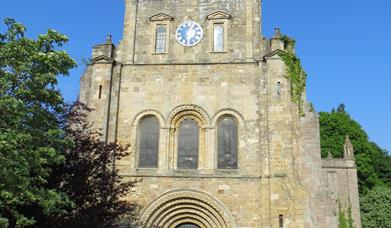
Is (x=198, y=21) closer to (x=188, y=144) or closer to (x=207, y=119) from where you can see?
(x=207, y=119)

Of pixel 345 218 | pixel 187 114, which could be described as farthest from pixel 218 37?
pixel 345 218

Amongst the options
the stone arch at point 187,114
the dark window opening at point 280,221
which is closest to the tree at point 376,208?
the dark window opening at point 280,221

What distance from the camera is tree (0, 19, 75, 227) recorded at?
12.0 metres

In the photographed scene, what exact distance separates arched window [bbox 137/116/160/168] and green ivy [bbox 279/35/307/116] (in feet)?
21.3

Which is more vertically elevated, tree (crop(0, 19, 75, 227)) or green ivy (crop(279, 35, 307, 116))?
green ivy (crop(279, 35, 307, 116))

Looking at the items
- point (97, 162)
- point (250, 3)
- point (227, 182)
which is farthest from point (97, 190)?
point (250, 3)

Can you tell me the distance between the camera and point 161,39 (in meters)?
24.2

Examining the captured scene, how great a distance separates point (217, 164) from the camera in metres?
22.0

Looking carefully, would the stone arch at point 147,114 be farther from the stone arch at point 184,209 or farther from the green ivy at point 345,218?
the green ivy at point 345,218

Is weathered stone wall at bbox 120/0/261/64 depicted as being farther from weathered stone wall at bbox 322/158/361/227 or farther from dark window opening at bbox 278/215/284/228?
weathered stone wall at bbox 322/158/361/227

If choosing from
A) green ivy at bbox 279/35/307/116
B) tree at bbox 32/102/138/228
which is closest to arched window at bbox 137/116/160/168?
Result: tree at bbox 32/102/138/228

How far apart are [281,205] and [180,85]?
724 cm

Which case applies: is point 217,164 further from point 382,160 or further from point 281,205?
point 382,160

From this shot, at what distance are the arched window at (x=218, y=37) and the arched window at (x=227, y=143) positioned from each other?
139 inches
